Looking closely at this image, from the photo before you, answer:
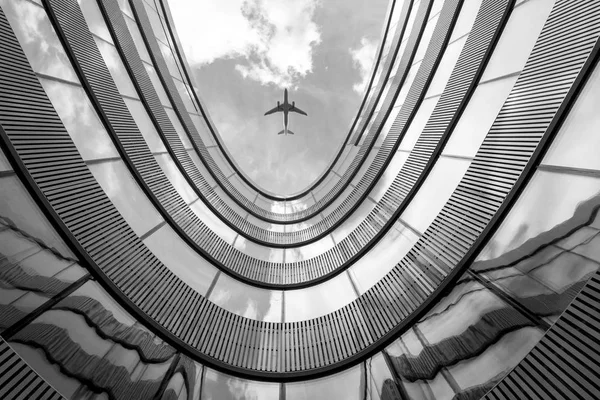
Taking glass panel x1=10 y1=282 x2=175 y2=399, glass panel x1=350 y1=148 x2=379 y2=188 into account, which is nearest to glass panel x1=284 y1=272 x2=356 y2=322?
glass panel x1=10 y1=282 x2=175 y2=399

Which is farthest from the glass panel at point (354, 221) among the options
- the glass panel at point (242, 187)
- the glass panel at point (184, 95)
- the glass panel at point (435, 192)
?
the glass panel at point (184, 95)

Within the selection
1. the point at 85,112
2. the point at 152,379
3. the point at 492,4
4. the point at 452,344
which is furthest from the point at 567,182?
the point at 85,112

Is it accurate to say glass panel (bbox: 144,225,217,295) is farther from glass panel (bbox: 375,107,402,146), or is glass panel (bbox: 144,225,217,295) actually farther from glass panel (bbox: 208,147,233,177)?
glass panel (bbox: 375,107,402,146)

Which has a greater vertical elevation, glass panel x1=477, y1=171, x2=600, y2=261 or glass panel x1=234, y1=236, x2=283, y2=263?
glass panel x1=234, y1=236, x2=283, y2=263

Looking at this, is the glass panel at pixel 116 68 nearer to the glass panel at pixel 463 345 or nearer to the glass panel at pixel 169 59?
the glass panel at pixel 169 59

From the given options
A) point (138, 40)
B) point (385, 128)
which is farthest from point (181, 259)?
point (385, 128)

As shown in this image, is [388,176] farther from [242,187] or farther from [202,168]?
[242,187]
